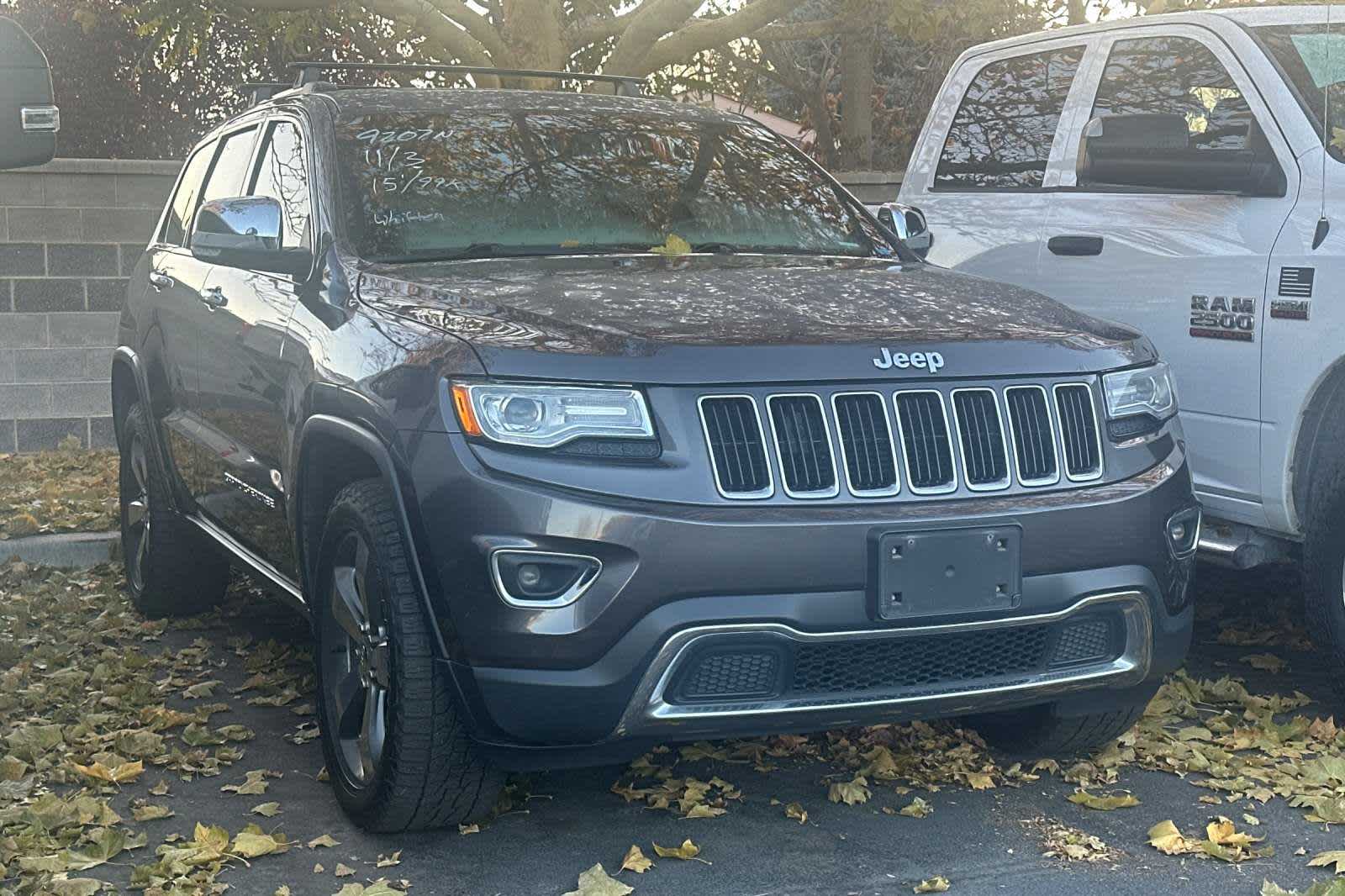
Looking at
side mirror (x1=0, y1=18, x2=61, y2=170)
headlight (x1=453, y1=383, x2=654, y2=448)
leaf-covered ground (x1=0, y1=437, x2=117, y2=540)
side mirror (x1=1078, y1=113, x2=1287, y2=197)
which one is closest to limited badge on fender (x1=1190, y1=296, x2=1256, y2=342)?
side mirror (x1=1078, y1=113, x2=1287, y2=197)

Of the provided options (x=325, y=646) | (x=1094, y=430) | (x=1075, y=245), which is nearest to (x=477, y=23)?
(x=1075, y=245)

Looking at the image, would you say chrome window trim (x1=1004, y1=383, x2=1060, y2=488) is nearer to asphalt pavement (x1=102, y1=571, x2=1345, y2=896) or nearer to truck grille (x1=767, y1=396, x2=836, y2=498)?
truck grille (x1=767, y1=396, x2=836, y2=498)

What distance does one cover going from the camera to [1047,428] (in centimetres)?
422

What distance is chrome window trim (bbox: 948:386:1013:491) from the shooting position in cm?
409

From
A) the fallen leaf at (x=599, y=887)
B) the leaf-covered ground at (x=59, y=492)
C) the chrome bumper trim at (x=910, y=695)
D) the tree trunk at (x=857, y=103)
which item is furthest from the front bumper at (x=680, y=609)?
the tree trunk at (x=857, y=103)

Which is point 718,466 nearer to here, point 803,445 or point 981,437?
point 803,445

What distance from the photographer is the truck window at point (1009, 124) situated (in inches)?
263

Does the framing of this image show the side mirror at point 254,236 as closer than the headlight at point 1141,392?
No

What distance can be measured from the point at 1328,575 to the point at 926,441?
1.67 metres

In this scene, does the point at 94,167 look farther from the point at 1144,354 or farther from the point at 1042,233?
the point at 1144,354

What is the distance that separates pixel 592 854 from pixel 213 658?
99.9 inches

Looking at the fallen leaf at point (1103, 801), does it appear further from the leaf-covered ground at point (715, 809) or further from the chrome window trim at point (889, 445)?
the chrome window trim at point (889, 445)

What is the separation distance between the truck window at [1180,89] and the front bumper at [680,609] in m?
2.19

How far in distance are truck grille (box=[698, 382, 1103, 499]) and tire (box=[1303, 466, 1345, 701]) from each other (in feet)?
3.77
